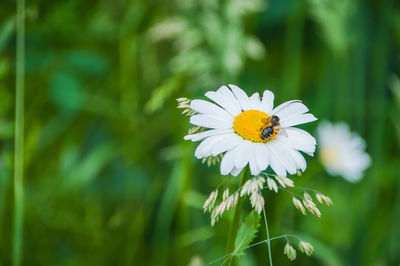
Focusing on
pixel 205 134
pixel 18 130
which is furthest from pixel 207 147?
pixel 18 130

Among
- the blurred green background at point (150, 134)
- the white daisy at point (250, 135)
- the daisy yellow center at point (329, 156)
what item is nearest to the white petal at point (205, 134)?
the white daisy at point (250, 135)

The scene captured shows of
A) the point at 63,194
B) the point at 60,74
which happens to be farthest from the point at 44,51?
the point at 63,194

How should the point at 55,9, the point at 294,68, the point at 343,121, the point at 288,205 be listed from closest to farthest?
the point at 55,9 < the point at 288,205 < the point at 294,68 < the point at 343,121

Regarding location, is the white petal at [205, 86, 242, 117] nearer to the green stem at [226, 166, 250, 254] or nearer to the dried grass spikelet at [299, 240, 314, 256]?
the green stem at [226, 166, 250, 254]

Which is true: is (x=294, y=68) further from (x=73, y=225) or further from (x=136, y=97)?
(x=73, y=225)

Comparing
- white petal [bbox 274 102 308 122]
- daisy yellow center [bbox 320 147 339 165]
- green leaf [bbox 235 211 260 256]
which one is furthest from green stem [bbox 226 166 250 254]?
daisy yellow center [bbox 320 147 339 165]

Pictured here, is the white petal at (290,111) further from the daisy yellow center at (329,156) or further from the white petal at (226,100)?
the daisy yellow center at (329,156)
